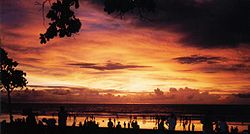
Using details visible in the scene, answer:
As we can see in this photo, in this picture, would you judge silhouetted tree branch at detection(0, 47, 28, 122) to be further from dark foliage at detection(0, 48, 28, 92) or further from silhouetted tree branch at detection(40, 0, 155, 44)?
silhouetted tree branch at detection(40, 0, 155, 44)

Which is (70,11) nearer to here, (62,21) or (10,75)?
(62,21)

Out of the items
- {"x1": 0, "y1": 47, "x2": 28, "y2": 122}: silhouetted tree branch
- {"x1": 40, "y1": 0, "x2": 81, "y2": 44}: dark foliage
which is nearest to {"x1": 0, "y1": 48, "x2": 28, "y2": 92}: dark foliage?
{"x1": 0, "y1": 47, "x2": 28, "y2": 122}: silhouetted tree branch

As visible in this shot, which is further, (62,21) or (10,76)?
(10,76)

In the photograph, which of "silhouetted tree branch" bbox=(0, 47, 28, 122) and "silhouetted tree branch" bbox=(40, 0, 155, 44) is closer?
"silhouetted tree branch" bbox=(40, 0, 155, 44)

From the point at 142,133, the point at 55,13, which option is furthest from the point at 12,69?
the point at 55,13

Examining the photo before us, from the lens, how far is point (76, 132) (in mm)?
22578

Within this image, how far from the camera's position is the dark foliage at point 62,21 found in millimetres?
8906

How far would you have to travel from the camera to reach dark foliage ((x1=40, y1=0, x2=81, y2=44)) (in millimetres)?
8906

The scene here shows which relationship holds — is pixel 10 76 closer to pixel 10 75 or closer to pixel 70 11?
pixel 10 75

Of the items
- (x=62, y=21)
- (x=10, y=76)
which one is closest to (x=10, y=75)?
(x=10, y=76)

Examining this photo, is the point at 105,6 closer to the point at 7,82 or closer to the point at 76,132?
the point at 76,132

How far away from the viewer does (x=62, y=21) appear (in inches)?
355

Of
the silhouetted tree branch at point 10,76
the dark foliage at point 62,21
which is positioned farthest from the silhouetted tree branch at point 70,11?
the silhouetted tree branch at point 10,76

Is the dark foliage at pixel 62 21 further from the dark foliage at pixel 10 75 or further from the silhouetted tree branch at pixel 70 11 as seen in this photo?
the dark foliage at pixel 10 75
